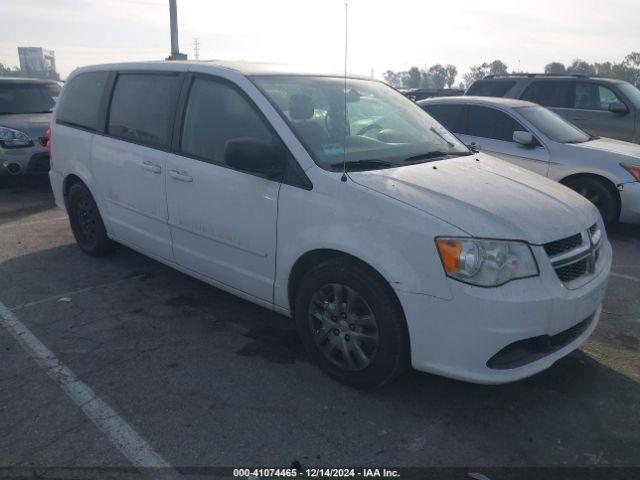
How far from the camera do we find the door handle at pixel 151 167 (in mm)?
4102

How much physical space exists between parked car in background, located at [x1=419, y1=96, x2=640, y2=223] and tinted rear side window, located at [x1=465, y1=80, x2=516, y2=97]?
8.31 feet

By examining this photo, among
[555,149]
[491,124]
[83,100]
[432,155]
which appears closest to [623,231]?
[555,149]

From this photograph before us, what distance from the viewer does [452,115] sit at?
7.55 meters

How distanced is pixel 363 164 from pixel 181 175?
1.38 metres

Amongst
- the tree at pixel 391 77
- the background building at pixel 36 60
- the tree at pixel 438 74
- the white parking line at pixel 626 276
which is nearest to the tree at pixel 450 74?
the tree at pixel 438 74

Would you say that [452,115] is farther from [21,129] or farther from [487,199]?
[21,129]

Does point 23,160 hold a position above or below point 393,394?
above

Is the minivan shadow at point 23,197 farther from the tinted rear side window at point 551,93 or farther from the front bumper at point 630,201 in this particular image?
the tinted rear side window at point 551,93

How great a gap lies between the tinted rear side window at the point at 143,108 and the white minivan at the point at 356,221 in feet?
0.05

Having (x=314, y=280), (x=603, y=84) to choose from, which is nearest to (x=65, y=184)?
(x=314, y=280)

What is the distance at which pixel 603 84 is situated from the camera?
9.29 metres

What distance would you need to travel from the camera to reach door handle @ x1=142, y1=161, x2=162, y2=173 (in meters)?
4.10

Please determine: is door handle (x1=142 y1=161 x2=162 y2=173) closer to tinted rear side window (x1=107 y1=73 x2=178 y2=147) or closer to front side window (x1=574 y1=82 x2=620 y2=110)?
tinted rear side window (x1=107 y1=73 x2=178 y2=147)

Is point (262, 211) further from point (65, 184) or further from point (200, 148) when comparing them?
point (65, 184)
